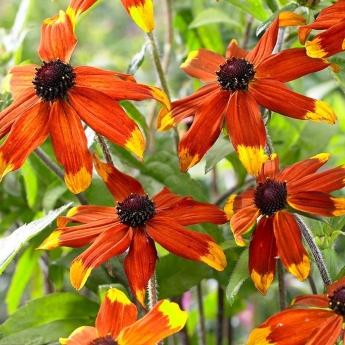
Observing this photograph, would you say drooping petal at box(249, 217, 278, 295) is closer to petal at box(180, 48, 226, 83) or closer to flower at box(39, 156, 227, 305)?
flower at box(39, 156, 227, 305)

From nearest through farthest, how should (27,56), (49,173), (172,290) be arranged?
(172,290) → (49,173) → (27,56)

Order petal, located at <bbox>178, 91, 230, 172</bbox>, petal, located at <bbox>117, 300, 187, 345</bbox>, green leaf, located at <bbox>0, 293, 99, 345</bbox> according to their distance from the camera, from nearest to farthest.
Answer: petal, located at <bbox>117, 300, 187, 345</bbox> → petal, located at <bbox>178, 91, 230, 172</bbox> → green leaf, located at <bbox>0, 293, 99, 345</bbox>

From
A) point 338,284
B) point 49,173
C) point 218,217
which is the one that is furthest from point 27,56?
point 338,284

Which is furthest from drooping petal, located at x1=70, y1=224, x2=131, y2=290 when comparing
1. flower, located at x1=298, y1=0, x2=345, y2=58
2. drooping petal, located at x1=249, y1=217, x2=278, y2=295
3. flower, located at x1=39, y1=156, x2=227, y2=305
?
flower, located at x1=298, y1=0, x2=345, y2=58

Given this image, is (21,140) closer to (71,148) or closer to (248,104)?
(71,148)

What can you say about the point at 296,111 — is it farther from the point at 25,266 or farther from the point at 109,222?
the point at 25,266
